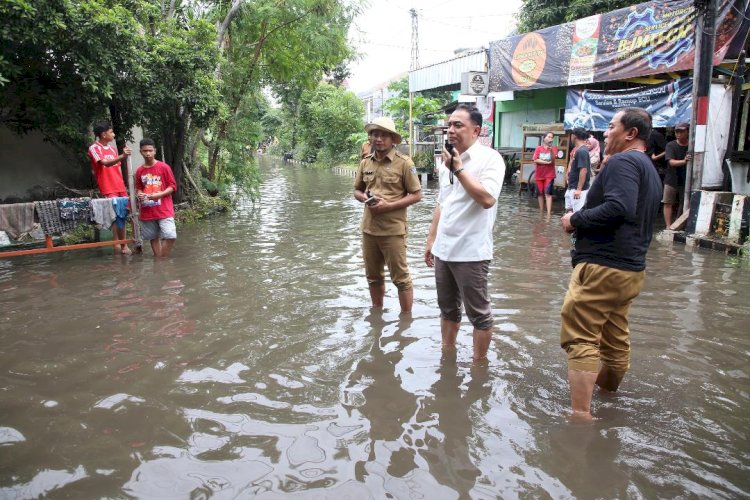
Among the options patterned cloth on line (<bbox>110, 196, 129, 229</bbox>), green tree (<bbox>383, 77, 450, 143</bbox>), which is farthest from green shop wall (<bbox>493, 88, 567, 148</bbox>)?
patterned cloth on line (<bbox>110, 196, 129, 229</bbox>)

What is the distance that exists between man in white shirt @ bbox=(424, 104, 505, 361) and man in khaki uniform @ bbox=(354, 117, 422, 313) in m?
0.90

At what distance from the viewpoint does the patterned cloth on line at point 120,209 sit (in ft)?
25.2

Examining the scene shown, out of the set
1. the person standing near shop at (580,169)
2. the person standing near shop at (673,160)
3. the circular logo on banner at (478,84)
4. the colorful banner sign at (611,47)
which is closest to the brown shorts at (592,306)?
the person standing near shop at (580,169)

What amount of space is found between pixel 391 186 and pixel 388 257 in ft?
2.06

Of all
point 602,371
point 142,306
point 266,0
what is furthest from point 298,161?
point 602,371

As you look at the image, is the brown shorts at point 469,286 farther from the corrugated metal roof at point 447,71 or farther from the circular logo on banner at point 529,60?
the corrugated metal roof at point 447,71

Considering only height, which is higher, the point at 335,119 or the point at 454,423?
the point at 335,119

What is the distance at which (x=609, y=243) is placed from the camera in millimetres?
3043

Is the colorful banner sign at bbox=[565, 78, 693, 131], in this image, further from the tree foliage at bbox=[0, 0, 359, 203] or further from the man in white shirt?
the man in white shirt

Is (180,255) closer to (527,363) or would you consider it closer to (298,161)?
(527,363)

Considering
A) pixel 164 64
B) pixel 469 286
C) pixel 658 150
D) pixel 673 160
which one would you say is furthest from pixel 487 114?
pixel 469 286

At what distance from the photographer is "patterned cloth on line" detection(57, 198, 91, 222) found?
23.9 feet

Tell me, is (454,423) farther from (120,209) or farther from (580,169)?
(580,169)

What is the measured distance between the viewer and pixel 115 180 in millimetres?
7969
